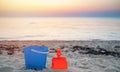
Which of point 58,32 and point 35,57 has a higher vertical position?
point 58,32

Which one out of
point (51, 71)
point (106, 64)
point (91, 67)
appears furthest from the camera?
point (106, 64)

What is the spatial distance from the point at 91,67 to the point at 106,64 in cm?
67

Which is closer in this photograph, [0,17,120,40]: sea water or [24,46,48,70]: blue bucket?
[24,46,48,70]: blue bucket

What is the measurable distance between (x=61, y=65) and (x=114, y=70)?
1429mm

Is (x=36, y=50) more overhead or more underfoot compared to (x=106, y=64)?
more overhead

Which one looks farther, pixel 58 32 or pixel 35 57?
pixel 58 32

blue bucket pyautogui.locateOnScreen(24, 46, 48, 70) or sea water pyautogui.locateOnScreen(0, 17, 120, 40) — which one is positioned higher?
sea water pyautogui.locateOnScreen(0, 17, 120, 40)

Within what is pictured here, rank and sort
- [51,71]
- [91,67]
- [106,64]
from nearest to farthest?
[51,71] < [91,67] < [106,64]

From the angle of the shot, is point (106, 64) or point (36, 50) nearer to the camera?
point (36, 50)

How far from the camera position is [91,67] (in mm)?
6113

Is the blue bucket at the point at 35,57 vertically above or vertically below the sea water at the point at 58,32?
below

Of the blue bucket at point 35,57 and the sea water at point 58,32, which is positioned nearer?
the blue bucket at point 35,57

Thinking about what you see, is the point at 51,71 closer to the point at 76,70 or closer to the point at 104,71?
the point at 76,70

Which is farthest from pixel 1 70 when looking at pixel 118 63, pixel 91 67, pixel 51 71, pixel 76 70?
pixel 118 63
